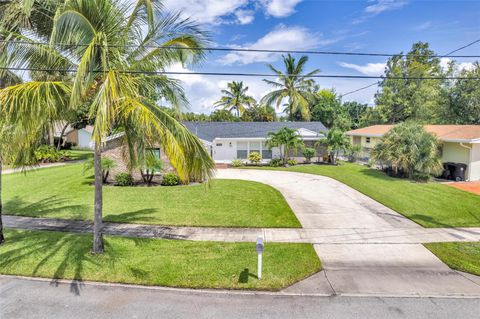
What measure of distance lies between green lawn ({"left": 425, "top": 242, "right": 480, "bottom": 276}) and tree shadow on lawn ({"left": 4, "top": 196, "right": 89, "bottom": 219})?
12.1 meters

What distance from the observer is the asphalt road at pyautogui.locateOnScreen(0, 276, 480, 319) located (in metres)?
5.38

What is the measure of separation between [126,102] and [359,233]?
8.30 metres

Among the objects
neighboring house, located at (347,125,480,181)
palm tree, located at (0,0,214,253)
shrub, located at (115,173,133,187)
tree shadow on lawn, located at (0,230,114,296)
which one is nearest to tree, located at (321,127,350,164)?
neighboring house, located at (347,125,480,181)

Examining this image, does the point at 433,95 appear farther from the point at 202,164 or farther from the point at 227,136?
the point at 202,164

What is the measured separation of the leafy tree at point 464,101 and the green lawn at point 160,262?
2920 centimetres

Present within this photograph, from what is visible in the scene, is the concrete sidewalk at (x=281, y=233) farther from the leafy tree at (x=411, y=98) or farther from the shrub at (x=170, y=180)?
the leafy tree at (x=411, y=98)

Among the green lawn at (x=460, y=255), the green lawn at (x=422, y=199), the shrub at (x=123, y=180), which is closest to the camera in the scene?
the green lawn at (x=460, y=255)

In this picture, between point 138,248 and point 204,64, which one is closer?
point 138,248

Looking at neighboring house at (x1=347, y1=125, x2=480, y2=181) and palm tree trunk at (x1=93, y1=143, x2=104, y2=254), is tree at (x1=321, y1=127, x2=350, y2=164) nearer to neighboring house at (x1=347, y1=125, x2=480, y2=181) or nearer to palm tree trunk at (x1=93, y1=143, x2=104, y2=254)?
neighboring house at (x1=347, y1=125, x2=480, y2=181)

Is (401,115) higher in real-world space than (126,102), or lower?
higher

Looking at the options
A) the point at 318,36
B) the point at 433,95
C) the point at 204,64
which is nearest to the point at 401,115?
the point at 433,95

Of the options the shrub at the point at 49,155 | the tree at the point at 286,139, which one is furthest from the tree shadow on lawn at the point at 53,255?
the shrub at the point at 49,155

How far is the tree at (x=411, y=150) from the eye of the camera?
682 inches

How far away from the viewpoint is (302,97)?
3497cm
